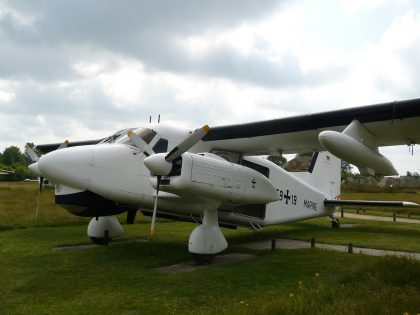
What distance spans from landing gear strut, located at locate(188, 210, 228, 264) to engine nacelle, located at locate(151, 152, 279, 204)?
61cm

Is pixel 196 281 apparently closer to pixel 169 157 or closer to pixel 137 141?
pixel 169 157

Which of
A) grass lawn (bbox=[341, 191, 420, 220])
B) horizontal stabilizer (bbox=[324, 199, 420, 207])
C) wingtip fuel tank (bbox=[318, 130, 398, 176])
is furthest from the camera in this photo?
grass lawn (bbox=[341, 191, 420, 220])

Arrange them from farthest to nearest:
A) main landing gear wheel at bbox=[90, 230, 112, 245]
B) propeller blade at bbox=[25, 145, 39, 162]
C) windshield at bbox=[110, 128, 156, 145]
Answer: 1. propeller blade at bbox=[25, 145, 39, 162]
2. main landing gear wheel at bbox=[90, 230, 112, 245]
3. windshield at bbox=[110, 128, 156, 145]

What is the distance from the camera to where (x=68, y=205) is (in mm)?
9352

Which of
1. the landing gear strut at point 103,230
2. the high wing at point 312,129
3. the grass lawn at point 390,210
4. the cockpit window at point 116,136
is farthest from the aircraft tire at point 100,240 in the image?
the grass lawn at point 390,210

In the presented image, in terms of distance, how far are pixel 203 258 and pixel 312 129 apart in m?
3.93

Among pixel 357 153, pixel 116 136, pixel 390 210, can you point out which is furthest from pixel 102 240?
pixel 390 210

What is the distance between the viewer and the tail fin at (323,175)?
15734 mm

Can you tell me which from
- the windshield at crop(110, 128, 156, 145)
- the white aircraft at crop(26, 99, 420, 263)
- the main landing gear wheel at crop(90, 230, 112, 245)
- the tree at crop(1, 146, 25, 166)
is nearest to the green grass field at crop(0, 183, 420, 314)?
the main landing gear wheel at crop(90, 230, 112, 245)

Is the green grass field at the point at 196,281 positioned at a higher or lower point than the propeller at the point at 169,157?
lower

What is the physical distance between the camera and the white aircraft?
8.26m

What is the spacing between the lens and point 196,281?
758 cm

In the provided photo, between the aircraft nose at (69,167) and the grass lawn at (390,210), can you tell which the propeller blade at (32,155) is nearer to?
the aircraft nose at (69,167)

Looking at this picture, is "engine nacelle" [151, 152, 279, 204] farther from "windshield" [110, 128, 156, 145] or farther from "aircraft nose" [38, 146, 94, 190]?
"aircraft nose" [38, 146, 94, 190]
